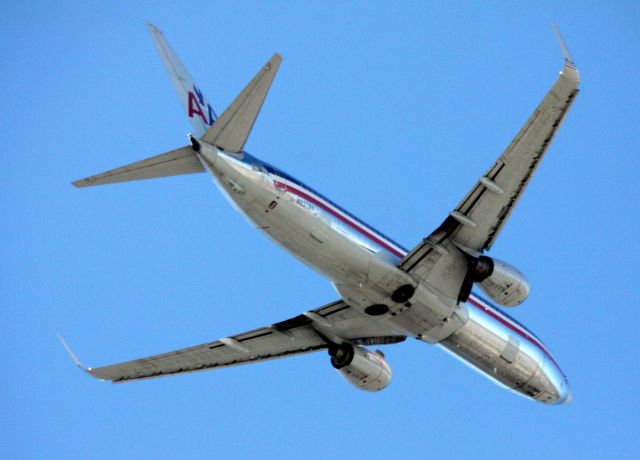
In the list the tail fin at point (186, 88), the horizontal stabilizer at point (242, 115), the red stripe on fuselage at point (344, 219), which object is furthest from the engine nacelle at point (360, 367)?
the horizontal stabilizer at point (242, 115)

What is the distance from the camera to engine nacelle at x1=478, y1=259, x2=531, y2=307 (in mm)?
34844

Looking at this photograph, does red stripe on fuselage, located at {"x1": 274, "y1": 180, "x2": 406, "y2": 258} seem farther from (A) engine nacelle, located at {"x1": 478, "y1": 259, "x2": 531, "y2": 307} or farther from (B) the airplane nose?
(B) the airplane nose

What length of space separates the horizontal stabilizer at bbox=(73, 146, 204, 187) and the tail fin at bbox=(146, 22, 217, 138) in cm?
136

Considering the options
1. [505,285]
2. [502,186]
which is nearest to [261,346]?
[505,285]

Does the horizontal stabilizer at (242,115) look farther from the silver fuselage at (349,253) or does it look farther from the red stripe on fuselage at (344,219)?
the red stripe on fuselage at (344,219)

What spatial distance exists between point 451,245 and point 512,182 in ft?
11.1

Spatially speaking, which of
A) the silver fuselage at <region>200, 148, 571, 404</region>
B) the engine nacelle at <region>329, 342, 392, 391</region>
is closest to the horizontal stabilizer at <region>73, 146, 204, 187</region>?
the silver fuselage at <region>200, 148, 571, 404</region>

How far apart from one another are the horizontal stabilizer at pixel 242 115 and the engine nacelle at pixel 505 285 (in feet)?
32.5

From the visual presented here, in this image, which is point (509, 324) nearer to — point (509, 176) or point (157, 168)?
point (509, 176)

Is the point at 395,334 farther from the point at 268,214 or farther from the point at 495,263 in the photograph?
the point at 268,214

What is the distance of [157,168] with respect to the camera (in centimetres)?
3231

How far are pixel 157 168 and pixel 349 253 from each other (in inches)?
275

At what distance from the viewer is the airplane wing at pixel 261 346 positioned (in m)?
40.1

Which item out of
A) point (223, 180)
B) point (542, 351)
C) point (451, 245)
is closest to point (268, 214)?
point (223, 180)
